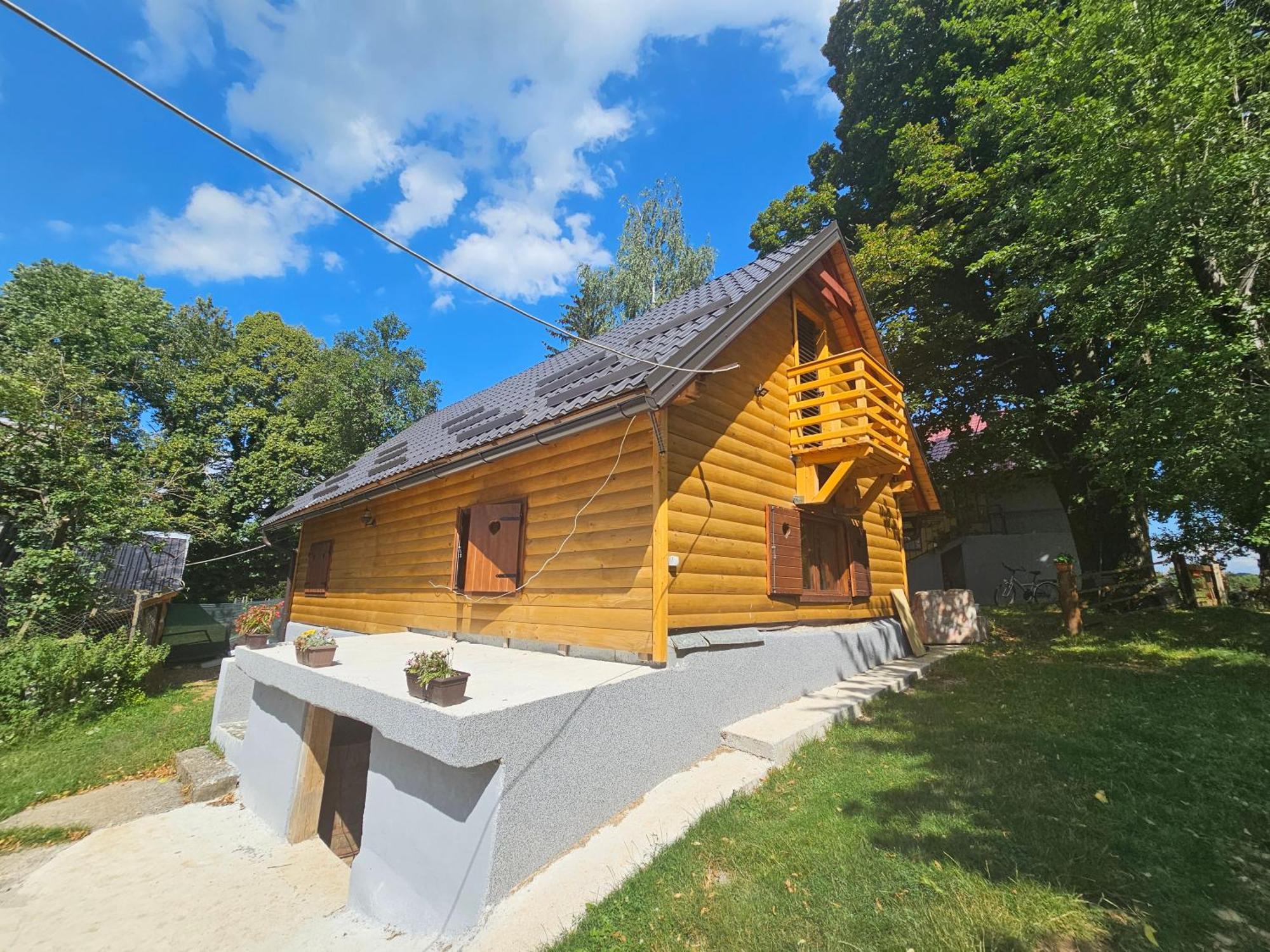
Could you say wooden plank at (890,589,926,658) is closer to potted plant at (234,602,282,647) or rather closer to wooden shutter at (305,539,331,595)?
potted plant at (234,602,282,647)

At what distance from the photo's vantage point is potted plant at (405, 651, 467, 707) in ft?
12.3

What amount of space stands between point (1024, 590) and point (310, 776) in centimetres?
2026

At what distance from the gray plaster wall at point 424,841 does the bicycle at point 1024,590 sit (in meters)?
18.4

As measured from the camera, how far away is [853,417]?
7297mm

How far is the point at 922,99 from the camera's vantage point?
1623 centimetres

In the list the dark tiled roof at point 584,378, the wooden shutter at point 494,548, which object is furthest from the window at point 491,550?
the dark tiled roof at point 584,378

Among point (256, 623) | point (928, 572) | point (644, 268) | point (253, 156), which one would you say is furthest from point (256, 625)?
point (928, 572)

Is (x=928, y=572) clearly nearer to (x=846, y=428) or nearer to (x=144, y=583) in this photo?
(x=846, y=428)

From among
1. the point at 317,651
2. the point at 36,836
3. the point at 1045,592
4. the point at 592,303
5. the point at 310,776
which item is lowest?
the point at 36,836

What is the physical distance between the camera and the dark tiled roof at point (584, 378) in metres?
5.67

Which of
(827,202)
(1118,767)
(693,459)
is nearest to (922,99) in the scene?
(827,202)

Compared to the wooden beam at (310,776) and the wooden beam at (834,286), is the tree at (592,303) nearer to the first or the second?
the wooden beam at (834,286)

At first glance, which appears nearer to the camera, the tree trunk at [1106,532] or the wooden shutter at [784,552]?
the wooden shutter at [784,552]

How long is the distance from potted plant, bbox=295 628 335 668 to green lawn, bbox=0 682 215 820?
15.2 ft
